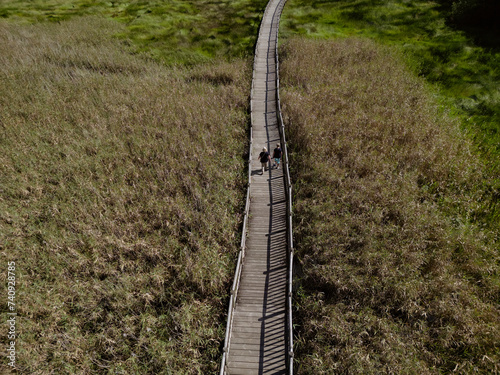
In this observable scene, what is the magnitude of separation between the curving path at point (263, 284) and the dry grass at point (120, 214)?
838 mm

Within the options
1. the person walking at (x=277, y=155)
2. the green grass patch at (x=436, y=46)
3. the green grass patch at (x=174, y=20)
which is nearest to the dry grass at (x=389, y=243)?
the person walking at (x=277, y=155)

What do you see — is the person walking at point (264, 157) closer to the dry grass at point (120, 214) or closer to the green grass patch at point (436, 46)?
the dry grass at point (120, 214)

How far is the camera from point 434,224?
16266 millimetres

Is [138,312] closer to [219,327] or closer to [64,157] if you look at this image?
[219,327]

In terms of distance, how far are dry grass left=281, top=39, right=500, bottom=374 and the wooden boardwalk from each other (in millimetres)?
1102

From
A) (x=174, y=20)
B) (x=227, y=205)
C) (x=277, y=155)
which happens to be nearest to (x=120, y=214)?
(x=227, y=205)

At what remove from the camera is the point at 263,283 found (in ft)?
Result: 45.0

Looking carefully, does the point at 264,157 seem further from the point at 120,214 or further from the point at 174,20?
the point at 174,20

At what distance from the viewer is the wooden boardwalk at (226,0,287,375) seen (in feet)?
37.4

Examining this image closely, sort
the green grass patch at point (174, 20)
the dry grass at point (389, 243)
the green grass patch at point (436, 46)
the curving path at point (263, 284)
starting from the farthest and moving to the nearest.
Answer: the green grass patch at point (174, 20) < the green grass patch at point (436, 46) < the dry grass at point (389, 243) < the curving path at point (263, 284)

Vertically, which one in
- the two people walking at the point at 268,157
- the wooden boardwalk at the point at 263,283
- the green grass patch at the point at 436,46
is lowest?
the wooden boardwalk at the point at 263,283

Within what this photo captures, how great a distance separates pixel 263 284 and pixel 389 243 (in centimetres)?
735

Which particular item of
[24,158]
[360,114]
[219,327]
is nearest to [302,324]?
[219,327]

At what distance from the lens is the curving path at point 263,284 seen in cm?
1138
